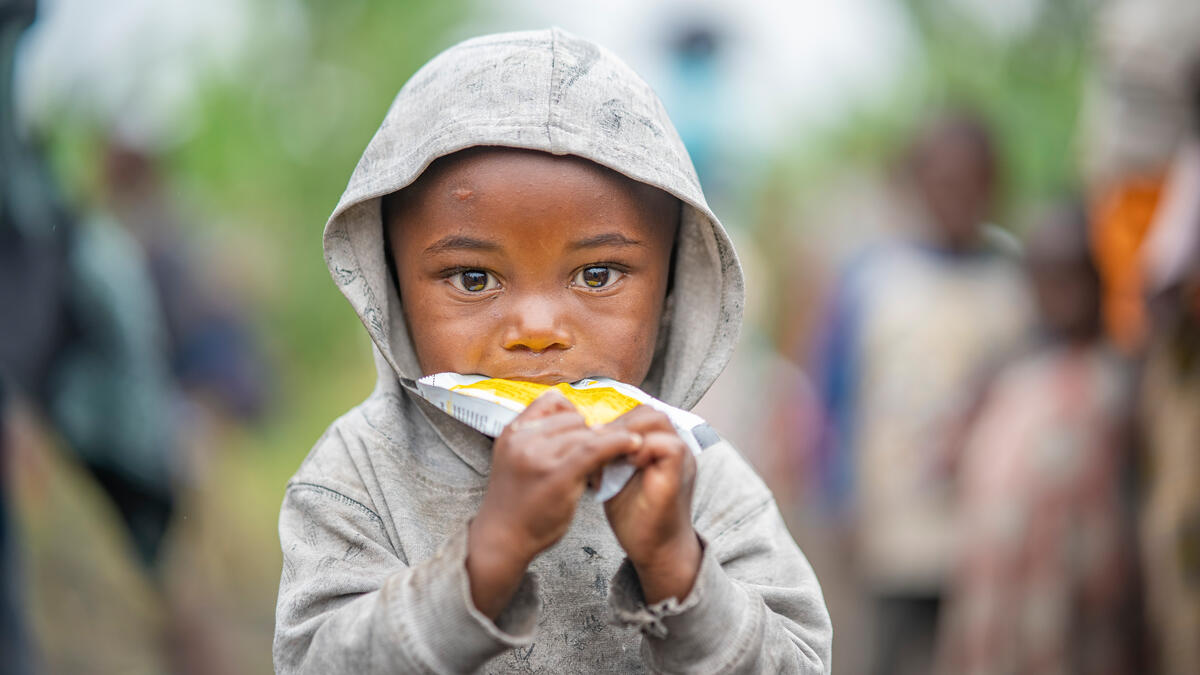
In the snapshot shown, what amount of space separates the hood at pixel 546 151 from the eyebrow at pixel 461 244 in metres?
0.11

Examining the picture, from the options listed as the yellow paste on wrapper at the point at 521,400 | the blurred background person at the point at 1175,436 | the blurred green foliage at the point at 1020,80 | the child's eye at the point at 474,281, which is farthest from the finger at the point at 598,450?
the blurred green foliage at the point at 1020,80

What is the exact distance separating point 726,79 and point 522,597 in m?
6.69

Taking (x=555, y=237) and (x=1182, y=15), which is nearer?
(x=555, y=237)

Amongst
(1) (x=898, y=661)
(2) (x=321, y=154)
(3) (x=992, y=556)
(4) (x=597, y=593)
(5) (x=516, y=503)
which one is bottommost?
(1) (x=898, y=661)

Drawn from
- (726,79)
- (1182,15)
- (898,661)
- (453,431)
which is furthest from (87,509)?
(1182,15)

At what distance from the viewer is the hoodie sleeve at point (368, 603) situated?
5.55 feet

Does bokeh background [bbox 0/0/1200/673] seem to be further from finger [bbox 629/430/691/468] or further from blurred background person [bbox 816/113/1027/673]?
finger [bbox 629/430/691/468]

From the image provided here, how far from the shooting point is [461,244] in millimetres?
1975

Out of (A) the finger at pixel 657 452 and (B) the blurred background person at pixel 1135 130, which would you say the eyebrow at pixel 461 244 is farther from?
(B) the blurred background person at pixel 1135 130

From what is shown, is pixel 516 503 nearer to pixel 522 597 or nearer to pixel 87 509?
pixel 522 597

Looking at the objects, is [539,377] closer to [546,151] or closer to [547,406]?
[547,406]

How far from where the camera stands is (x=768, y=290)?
9.84 metres

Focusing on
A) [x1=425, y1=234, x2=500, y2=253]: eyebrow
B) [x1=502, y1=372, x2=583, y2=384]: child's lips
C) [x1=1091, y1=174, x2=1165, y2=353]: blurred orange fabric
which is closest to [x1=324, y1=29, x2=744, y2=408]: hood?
[x1=425, y1=234, x2=500, y2=253]: eyebrow

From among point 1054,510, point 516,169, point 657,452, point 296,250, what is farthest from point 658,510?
point 296,250
